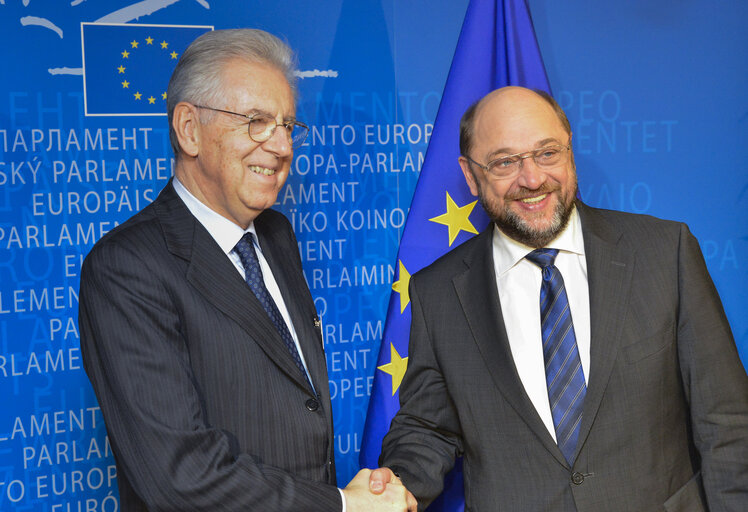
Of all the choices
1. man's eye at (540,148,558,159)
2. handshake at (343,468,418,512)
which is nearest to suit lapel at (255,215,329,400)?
handshake at (343,468,418,512)

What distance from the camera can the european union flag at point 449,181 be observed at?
115 inches

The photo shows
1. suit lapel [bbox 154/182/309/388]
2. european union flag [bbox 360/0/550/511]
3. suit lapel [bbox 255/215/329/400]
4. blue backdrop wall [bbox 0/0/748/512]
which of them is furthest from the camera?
european union flag [bbox 360/0/550/511]

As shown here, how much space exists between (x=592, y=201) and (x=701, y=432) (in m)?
1.42

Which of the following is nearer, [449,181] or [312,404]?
[312,404]

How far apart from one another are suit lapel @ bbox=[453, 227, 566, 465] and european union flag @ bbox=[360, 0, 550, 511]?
0.49 meters

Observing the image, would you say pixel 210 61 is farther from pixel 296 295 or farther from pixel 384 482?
pixel 384 482

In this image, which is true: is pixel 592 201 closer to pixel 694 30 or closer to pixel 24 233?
pixel 694 30

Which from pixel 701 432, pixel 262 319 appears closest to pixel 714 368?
pixel 701 432

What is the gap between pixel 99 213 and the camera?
2768mm

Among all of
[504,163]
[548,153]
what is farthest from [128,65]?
[548,153]

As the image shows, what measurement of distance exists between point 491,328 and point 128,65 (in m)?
1.60

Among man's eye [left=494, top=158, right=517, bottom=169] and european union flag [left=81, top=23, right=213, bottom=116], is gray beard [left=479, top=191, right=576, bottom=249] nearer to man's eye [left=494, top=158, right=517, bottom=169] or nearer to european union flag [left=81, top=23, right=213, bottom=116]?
man's eye [left=494, top=158, right=517, bottom=169]

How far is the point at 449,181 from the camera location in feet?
9.66

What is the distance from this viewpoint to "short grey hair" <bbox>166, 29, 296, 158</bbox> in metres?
2.03
